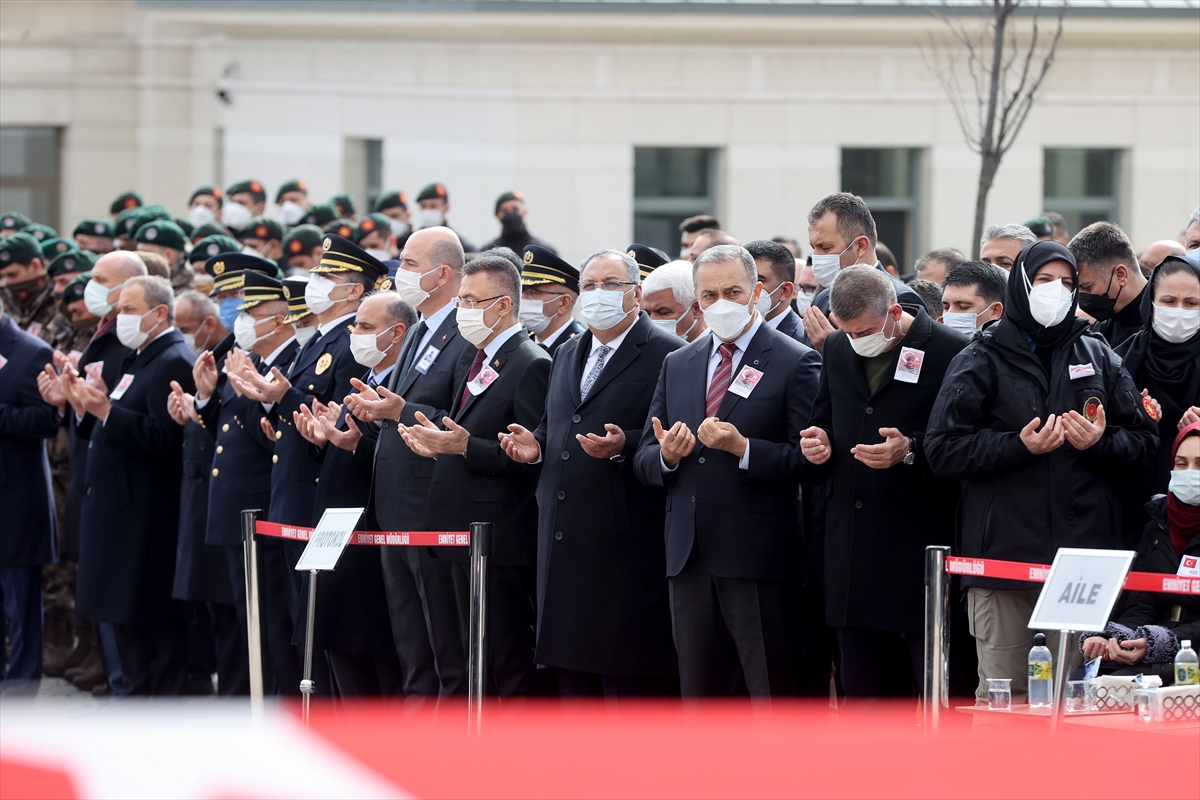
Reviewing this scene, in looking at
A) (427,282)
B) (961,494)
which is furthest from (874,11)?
(961,494)

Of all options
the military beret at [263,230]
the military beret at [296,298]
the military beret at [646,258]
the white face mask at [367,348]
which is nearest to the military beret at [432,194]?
the military beret at [263,230]

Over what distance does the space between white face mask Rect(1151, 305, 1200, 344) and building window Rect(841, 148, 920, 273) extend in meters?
13.1

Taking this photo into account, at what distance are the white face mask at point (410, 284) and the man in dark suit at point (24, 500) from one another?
10.3 feet

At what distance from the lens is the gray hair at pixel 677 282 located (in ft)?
27.9

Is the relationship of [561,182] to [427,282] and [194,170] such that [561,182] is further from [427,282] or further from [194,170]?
[427,282]

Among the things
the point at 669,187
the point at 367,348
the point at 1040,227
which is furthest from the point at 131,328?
the point at 669,187

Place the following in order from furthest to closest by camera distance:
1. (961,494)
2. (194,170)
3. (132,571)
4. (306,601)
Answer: (194,170), (132,571), (306,601), (961,494)

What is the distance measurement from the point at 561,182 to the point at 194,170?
501 cm

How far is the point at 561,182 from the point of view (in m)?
19.7

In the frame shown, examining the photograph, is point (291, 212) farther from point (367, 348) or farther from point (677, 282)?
point (677, 282)

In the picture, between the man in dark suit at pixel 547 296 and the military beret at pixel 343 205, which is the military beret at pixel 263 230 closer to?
the military beret at pixel 343 205

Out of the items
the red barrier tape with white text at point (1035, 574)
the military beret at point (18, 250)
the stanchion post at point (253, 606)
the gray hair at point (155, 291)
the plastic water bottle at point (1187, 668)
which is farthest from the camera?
the military beret at point (18, 250)

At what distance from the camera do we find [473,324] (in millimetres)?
8148

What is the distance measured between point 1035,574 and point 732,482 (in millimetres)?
1352
